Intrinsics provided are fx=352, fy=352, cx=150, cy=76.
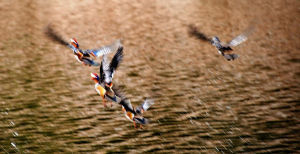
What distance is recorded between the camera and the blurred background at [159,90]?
33.6ft

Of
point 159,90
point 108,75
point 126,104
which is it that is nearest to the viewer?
point 126,104

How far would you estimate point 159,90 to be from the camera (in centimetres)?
1443

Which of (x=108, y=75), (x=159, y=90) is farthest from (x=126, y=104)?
(x=159, y=90)

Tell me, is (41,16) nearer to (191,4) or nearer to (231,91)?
(191,4)

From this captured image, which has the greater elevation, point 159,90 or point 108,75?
point 159,90

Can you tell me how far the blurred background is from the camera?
1023cm

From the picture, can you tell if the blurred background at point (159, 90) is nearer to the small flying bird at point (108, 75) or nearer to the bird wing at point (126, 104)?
the bird wing at point (126, 104)

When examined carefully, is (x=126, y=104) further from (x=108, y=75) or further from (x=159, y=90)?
(x=159, y=90)

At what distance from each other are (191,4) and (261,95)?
26057 millimetres

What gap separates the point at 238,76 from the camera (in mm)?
15984

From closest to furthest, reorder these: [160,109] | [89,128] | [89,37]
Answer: [89,128], [160,109], [89,37]

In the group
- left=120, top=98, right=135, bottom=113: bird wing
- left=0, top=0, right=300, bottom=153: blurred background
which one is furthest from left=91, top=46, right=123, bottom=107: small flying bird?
left=0, top=0, right=300, bottom=153: blurred background

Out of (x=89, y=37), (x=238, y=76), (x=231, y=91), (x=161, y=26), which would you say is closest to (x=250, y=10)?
(x=161, y=26)

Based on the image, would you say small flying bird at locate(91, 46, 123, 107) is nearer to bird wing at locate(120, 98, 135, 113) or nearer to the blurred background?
bird wing at locate(120, 98, 135, 113)
